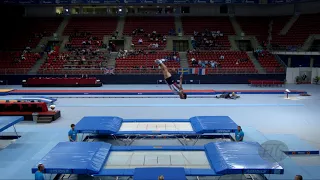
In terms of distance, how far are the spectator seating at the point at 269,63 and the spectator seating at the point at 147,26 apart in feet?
33.7

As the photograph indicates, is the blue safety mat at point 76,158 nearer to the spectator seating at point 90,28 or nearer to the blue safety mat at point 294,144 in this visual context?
the blue safety mat at point 294,144

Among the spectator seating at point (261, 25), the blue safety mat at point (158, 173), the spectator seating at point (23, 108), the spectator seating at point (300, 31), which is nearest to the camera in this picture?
the blue safety mat at point (158, 173)

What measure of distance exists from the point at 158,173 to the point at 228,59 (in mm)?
23212

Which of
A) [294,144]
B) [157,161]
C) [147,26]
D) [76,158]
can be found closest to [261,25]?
[147,26]

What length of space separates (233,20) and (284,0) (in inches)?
247

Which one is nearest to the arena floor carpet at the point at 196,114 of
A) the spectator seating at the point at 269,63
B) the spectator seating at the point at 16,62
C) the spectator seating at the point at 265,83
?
the spectator seating at the point at 265,83

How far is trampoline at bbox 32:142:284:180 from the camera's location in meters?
7.31

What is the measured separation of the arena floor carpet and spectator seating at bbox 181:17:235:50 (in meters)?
Result: 13.1

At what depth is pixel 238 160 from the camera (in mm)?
7828

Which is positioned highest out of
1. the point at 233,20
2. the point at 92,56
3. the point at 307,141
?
the point at 233,20

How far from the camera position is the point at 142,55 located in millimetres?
29203

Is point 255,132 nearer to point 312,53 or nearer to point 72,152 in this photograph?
point 72,152

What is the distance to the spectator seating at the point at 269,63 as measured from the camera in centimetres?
2705

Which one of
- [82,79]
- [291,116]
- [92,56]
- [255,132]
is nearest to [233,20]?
[92,56]
